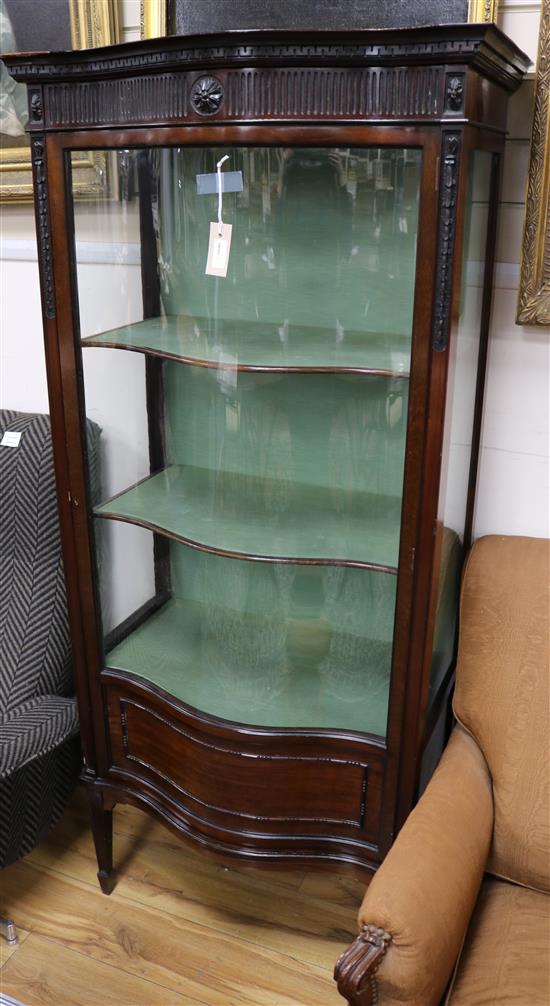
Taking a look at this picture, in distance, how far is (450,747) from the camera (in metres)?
1.44

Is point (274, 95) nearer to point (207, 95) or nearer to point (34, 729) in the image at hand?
point (207, 95)

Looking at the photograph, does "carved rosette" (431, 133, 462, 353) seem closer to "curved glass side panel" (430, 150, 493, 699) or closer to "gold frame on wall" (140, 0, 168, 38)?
"curved glass side panel" (430, 150, 493, 699)

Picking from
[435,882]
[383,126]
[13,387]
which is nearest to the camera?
[383,126]

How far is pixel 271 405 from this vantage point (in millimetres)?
1389

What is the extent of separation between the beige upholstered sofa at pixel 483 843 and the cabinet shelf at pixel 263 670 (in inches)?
6.3

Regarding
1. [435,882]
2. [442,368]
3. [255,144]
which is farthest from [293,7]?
[435,882]

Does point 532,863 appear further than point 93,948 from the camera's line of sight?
No

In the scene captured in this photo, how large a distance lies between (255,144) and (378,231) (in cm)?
21

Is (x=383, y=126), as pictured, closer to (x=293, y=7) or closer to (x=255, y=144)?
(x=255, y=144)

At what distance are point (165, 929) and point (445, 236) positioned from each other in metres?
1.43

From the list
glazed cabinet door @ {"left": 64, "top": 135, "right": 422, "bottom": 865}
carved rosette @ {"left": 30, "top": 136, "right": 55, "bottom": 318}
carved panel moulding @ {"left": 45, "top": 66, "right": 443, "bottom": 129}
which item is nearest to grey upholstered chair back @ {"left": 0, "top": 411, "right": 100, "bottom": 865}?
glazed cabinet door @ {"left": 64, "top": 135, "right": 422, "bottom": 865}

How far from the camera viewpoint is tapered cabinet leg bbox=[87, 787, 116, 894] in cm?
173

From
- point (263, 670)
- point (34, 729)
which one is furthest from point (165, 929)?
point (263, 670)

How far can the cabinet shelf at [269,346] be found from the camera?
125 cm
